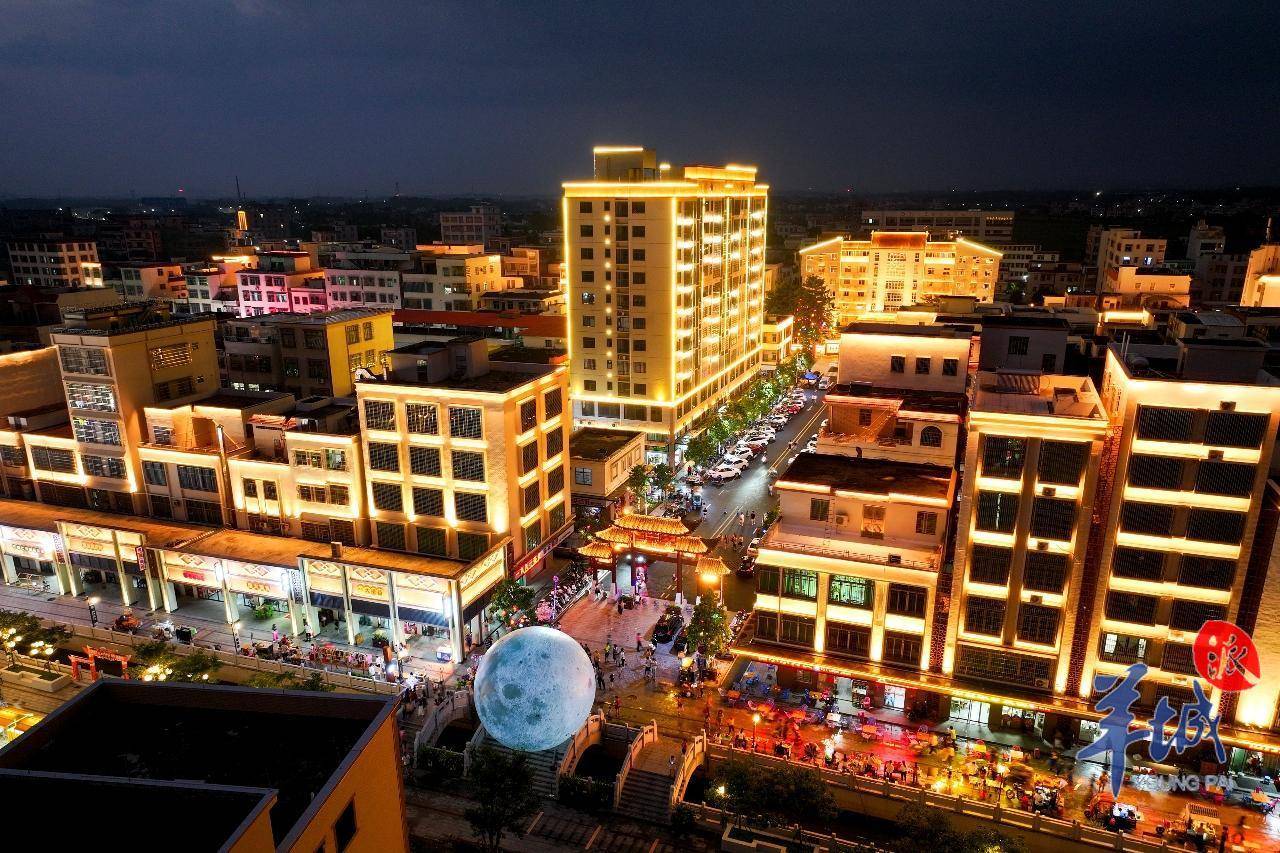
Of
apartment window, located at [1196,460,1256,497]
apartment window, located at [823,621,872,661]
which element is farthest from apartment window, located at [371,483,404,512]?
apartment window, located at [1196,460,1256,497]

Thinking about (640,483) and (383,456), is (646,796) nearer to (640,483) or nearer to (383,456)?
(383,456)

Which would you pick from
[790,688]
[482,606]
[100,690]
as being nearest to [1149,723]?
[790,688]

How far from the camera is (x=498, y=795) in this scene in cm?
3203

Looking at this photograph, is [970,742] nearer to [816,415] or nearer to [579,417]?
[579,417]

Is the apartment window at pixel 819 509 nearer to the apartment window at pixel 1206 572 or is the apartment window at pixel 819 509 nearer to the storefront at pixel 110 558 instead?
the apartment window at pixel 1206 572

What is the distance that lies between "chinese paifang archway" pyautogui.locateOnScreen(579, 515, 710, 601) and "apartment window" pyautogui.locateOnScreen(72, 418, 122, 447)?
34571 millimetres

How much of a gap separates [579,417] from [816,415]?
102ft

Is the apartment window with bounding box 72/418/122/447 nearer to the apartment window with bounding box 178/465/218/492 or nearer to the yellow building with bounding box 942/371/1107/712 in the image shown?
the apartment window with bounding box 178/465/218/492

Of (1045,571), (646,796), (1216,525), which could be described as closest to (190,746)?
(646,796)

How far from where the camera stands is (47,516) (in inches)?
2275

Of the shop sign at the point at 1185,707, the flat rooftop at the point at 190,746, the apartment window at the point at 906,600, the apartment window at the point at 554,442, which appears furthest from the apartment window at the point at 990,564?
the flat rooftop at the point at 190,746

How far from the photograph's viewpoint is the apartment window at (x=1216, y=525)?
3544 centimetres

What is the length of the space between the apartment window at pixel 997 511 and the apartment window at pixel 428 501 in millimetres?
31348

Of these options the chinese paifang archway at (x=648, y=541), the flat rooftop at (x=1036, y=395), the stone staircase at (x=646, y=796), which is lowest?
the stone staircase at (x=646, y=796)
